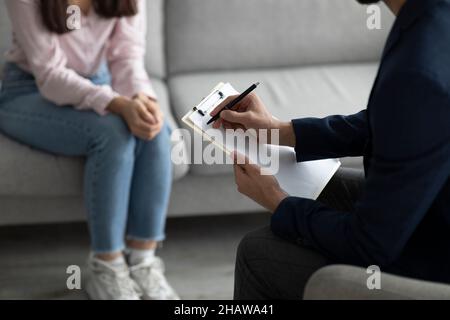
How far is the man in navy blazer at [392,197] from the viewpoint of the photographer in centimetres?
95

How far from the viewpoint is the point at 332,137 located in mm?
1320

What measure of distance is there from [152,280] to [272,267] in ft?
2.49

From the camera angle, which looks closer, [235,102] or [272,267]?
[272,267]

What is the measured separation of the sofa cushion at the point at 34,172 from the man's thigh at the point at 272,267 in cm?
74

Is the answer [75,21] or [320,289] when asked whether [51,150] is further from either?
[320,289]

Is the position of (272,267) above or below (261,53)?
below

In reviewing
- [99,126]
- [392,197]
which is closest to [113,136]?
[99,126]

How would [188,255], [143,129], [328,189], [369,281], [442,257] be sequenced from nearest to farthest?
1. [369,281]
2. [442,257]
3. [328,189]
4. [143,129]
5. [188,255]

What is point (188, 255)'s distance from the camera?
2.10 meters

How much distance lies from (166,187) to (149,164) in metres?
0.08

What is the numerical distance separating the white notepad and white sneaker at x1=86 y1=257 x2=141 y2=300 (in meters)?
0.63

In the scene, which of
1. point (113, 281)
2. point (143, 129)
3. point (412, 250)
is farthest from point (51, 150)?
point (412, 250)

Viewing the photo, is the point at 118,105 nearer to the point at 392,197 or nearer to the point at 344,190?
the point at 344,190

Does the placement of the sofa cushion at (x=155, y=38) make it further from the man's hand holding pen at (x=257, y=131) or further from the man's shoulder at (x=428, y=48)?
the man's shoulder at (x=428, y=48)
